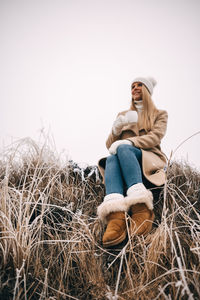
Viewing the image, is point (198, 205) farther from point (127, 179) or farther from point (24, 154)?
point (24, 154)

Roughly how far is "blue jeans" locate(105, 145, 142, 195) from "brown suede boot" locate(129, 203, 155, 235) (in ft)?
0.45

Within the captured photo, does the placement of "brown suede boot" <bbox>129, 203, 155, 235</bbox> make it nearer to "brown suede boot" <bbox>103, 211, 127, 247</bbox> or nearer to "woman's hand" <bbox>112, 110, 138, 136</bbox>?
"brown suede boot" <bbox>103, 211, 127, 247</bbox>

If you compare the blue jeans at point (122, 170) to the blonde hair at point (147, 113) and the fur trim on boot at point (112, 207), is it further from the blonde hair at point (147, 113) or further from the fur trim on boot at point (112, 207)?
the blonde hair at point (147, 113)

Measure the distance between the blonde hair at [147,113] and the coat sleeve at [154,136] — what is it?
0.17 ft

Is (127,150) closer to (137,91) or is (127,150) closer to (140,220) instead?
(140,220)

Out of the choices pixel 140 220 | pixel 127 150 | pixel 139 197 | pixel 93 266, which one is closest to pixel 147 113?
pixel 127 150

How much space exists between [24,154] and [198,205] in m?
1.62

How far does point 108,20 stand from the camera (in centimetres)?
12700

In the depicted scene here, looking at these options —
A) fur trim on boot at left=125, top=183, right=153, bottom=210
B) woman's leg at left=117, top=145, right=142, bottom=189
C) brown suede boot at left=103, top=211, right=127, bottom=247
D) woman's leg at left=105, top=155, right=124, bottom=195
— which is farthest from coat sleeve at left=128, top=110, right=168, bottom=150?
brown suede boot at left=103, top=211, right=127, bottom=247

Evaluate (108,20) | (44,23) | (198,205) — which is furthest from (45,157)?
(108,20)

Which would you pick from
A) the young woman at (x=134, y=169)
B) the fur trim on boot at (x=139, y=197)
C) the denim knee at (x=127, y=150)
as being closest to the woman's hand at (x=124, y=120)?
the young woman at (x=134, y=169)

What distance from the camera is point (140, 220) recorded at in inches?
38.6

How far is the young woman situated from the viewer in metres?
0.98

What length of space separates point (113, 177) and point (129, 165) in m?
0.13
